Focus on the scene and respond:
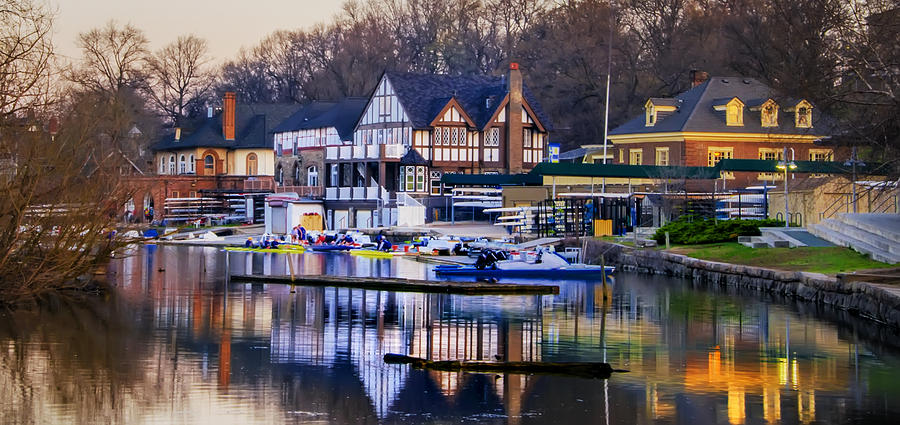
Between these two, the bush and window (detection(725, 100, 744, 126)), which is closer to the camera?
the bush

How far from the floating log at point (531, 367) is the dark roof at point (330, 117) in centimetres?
7068

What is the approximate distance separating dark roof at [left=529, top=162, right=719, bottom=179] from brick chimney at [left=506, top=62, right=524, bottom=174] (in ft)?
48.3

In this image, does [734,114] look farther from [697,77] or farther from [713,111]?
[697,77]

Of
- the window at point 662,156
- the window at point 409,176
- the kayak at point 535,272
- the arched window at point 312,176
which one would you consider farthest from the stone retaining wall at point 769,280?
the arched window at point 312,176

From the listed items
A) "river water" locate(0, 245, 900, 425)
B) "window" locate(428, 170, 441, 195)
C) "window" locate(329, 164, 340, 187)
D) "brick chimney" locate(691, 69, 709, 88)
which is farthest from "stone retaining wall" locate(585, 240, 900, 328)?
"window" locate(329, 164, 340, 187)

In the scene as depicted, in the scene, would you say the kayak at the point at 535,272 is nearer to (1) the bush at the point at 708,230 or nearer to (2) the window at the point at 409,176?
(1) the bush at the point at 708,230

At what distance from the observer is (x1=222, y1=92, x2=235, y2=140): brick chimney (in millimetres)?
107812

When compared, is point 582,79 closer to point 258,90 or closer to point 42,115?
point 258,90

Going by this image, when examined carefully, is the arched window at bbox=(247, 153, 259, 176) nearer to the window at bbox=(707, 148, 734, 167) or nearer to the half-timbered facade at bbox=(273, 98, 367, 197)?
the half-timbered facade at bbox=(273, 98, 367, 197)

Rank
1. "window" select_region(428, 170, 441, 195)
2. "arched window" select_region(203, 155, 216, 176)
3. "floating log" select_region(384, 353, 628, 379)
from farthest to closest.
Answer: "arched window" select_region(203, 155, 216, 176) < "window" select_region(428, 170, 441, 195) < "floating log" select_region(384, 353, 628, 379)

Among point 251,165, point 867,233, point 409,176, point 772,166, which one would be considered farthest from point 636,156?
point 867,233

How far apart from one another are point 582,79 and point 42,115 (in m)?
75.7

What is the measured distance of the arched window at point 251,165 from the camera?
109 m

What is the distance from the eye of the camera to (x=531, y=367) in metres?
24.6
